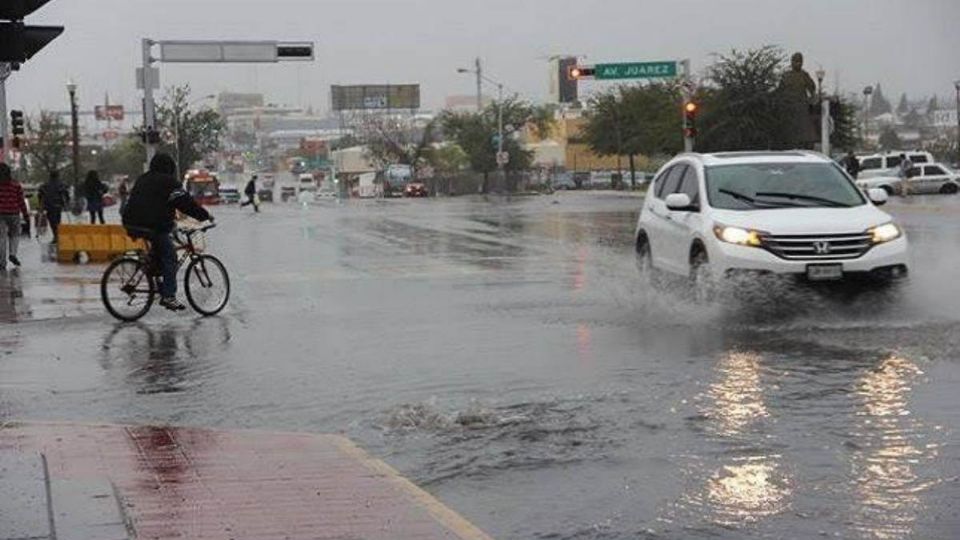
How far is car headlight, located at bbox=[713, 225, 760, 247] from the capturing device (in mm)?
12117

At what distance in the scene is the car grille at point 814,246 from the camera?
39.2ft

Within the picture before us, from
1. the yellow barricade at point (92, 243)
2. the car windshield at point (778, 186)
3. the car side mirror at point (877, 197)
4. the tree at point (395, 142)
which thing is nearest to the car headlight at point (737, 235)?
the car windshield at point (778, 186)

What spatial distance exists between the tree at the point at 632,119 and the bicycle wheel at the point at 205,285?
196 feet

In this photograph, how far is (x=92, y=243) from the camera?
72.7 feet

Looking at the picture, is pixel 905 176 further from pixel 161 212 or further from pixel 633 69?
pixel 161 212

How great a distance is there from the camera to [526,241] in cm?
2559

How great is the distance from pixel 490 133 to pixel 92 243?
2897 inches

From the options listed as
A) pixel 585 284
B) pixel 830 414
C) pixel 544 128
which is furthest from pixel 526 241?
pixel 544 128

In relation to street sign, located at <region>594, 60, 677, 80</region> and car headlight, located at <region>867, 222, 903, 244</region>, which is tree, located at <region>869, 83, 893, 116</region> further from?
car headlight, located at <region>867, 222, 903, 244</region>

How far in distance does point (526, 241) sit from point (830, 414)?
58.8ft

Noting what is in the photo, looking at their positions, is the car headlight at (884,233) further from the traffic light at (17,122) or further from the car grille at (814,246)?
the traffic light at (17,122)

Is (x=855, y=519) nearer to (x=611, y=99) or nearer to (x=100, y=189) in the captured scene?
(x=100, y=189)

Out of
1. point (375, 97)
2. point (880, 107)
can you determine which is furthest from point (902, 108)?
point (375, 97)

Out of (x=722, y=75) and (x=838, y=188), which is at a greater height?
(x=722, y=75)
